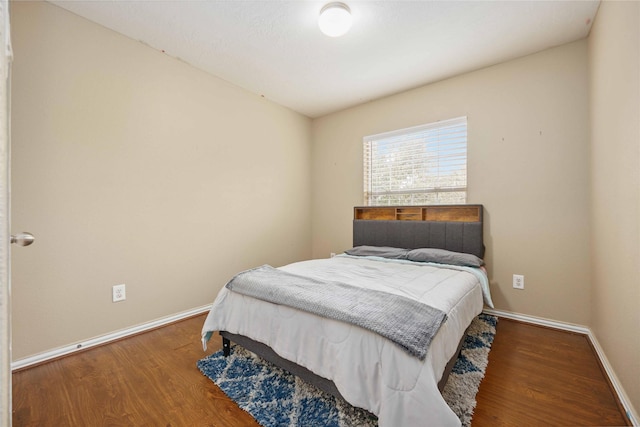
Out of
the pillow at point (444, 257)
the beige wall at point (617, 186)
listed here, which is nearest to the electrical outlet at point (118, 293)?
the pillow at point (444, 257)

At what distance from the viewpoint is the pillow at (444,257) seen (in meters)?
2.50

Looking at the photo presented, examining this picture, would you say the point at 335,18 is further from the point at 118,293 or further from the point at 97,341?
the point at 97,341

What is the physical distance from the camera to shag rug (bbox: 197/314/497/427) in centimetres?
142

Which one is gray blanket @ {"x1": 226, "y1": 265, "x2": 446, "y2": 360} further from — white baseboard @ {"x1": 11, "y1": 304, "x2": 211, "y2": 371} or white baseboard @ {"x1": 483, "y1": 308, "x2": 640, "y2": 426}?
white baseboard @ {"x1": 11, "y1": 304, "x2": 211, "y2": 371}

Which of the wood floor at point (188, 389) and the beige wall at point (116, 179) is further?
the beige wall at point (116, 179)

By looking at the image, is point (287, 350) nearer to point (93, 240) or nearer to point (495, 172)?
point (93, 240)

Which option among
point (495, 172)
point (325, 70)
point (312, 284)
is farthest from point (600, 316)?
point (325, 70)

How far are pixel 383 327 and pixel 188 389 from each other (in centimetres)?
128

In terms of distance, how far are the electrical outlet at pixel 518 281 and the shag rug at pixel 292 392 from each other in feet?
2.92

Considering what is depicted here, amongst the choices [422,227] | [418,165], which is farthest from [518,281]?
[418,165]

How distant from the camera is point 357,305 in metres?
1.44

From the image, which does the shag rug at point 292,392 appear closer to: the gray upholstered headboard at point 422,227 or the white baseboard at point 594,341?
the white baseboard at point 594,341

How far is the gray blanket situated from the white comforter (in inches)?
1.8

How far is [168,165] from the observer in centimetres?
269
